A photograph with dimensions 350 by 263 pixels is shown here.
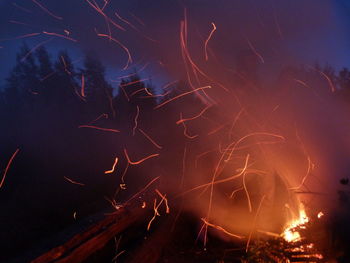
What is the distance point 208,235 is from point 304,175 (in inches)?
131

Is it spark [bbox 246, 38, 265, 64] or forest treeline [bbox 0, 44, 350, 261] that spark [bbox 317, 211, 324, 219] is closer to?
forest treeline [bbox 0, 44, 350, 261]

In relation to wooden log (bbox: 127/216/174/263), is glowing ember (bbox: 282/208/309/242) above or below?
below

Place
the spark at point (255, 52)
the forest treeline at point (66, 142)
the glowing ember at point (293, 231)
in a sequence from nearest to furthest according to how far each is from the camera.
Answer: the glowing ember at point (293, 231), the forest treeline at point (66, 142), the spark at point (255, 52)

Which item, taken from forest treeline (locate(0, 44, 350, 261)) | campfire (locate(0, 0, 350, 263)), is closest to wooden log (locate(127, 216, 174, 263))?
campfire (locate(0, 0, 350, 263))

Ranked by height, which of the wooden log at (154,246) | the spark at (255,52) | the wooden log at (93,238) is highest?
the spark at (255,52)

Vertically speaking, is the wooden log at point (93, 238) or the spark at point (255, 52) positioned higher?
the spark at point (255, 52)

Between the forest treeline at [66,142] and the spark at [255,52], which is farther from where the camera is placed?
the spark at [255,52]

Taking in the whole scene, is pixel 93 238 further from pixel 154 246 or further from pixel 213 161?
pixel 213 161

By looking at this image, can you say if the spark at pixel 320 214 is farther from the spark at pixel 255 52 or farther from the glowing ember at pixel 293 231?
the spark at pixel 255 52

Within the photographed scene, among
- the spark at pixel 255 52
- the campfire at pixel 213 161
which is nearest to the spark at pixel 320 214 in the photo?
the campfire at pixel 213 161

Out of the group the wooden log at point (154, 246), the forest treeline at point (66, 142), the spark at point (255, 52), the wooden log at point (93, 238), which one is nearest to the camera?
the wooden log at point (93, 238)

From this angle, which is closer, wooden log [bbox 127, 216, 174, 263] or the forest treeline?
wooden log [bbox 127, 216, 174, 263]

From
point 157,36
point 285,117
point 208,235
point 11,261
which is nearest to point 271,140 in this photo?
point 285,117

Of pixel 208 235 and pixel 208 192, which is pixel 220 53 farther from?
pixel 208 235
